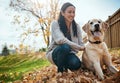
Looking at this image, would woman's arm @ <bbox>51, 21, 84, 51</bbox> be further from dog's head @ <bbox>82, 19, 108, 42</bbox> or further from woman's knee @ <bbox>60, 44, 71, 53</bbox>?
dog's head @ <bbox>82, 19, 108, 42</bbox>

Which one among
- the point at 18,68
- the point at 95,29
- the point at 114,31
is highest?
the point at 95,29

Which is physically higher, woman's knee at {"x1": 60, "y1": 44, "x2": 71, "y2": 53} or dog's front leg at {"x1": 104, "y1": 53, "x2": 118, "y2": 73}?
woman's knee at {"x1": 60, "y1": 44, "x2": 71, "y2": 53}

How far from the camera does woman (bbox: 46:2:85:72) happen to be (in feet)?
15.1

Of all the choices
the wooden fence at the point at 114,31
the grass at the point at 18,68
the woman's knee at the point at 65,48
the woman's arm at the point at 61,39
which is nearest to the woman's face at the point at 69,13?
the woman's arm at the point at 61,39

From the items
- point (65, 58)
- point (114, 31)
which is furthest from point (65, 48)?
point (114, 31)

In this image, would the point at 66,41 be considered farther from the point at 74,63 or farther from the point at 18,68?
the point at 18,68

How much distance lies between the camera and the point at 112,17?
11219 millimetres

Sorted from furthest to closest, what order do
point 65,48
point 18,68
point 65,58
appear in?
point 18,68, point 65,58, point 65,48

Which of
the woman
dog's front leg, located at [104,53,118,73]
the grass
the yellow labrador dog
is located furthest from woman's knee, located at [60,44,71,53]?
the grass

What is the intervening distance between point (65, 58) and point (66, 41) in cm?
31

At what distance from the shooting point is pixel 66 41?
4605 mm

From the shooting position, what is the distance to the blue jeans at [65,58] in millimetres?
4590

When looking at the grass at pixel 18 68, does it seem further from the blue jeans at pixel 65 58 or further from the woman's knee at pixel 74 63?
the woman's knee at pixel 74 63

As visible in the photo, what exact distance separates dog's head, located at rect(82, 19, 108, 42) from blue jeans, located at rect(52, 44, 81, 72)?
43 cm
